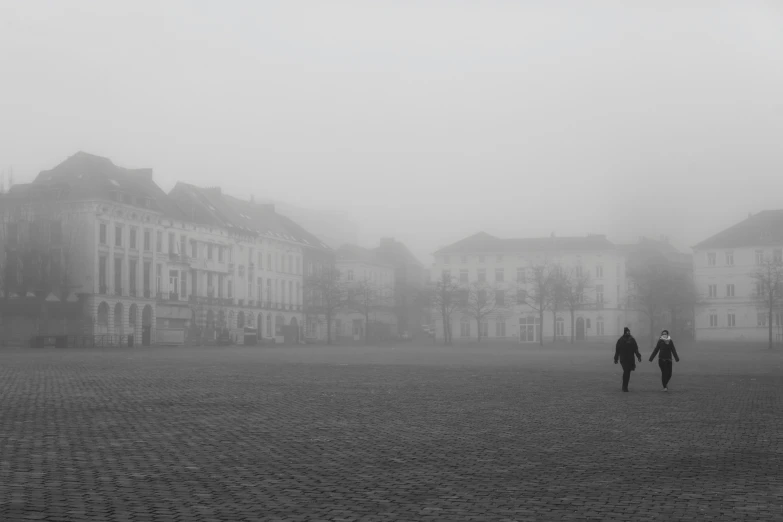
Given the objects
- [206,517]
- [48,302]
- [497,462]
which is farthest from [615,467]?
[48,302]

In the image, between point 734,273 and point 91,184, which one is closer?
point 91,184

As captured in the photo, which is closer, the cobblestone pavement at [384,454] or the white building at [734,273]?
the cobblestone pavement at [384,454]

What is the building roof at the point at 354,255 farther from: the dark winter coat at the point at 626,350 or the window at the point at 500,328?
the dark winter coat at the point at 626,350

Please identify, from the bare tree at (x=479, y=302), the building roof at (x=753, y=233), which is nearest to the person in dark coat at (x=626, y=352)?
the bare tree at (x=479, y=302)

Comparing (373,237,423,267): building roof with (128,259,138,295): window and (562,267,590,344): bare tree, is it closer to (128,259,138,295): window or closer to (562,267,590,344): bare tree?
(562,267,590,344): bare tree

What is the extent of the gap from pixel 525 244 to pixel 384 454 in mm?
114737

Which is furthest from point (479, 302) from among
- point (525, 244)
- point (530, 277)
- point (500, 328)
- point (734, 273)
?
point (734, 273)

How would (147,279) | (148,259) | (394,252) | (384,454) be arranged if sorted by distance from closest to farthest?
(384,454) < (147,279) < (148,259) < (394,252)

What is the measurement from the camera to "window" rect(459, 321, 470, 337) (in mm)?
124812

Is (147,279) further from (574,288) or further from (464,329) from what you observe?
(464,329)

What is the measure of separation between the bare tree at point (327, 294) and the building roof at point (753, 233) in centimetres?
4181

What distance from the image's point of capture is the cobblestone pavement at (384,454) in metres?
9.16

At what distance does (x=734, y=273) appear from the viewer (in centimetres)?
11394

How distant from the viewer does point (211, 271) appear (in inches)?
3957
